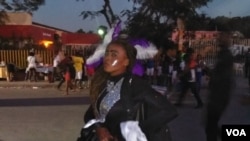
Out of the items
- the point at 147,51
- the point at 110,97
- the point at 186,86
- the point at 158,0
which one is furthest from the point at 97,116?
the point at 158,0

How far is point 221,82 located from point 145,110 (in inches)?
140

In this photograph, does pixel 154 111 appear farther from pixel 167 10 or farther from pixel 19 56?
pixel 19 56

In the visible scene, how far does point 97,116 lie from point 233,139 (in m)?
1.33

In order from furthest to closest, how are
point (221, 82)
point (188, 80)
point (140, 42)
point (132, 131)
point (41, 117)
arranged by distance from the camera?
1. point (188, 80)
2. point (41, 117)
3. point (221, 82)
4. point (140, 42)
5. point (132, 131)

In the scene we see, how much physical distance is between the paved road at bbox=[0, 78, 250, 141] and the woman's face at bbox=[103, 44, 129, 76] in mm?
4006

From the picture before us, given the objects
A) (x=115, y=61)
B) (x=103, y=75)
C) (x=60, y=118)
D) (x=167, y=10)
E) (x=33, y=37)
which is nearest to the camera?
(x=115, y=61)

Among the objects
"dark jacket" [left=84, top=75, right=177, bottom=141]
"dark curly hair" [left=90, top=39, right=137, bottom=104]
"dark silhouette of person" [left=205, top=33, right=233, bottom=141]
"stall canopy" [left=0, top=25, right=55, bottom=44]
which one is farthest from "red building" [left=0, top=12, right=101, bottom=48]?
"dark jacket" [left=84, top=75, right=177, bottom=141]

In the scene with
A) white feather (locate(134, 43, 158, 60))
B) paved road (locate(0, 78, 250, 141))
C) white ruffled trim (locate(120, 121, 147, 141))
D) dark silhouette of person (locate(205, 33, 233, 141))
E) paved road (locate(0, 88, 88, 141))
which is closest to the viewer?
white ruffled trim (locate(120, 121, 147, 141))

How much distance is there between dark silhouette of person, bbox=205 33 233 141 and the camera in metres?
7.24

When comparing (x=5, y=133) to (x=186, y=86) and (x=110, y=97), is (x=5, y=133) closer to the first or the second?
(x=186, y=86)

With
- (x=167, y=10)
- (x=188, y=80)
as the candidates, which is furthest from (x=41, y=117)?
(x=167, y=10)

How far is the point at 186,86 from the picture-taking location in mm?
15094

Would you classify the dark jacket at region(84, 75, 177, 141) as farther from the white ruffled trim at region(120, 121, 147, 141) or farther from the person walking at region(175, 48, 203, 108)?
the person walking at region(175, 48, 203, 108)

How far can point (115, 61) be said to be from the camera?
4000mm
